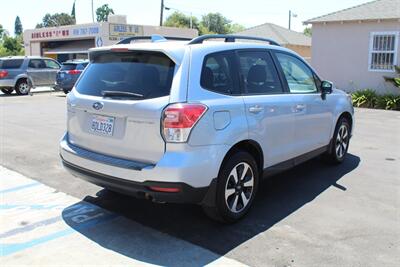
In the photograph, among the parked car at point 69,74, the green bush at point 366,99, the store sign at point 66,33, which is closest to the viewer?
the green bush at point 366,99

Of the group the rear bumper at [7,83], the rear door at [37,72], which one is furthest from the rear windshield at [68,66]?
the rear bumper at [7,83]

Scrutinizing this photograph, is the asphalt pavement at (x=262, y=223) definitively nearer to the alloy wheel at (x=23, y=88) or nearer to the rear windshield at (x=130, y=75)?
the rear windshield at (x=130, y=75)

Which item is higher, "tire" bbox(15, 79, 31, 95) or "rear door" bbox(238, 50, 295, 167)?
"rear door" bbox(238, 50, 295, 167)

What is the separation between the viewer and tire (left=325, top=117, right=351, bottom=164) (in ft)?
21.5

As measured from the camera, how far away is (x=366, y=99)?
16.1 m

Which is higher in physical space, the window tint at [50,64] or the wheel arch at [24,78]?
the window tint at [50,64]

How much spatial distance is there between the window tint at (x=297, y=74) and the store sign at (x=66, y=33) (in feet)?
105

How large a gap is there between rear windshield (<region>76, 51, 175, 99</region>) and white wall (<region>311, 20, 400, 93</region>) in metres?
14.4

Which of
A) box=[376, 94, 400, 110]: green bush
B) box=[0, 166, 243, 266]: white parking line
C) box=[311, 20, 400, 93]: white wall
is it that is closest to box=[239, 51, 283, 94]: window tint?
box=[0, 166, 243, 266]: white parking line

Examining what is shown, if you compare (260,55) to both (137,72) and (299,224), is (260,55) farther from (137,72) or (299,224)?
(299,224)

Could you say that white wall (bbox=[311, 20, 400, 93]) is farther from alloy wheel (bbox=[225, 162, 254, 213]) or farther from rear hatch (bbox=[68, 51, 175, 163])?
rear hatch (bbox=[68, 51, 175, 163])

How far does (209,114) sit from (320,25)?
52.1 ft

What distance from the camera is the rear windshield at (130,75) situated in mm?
4031

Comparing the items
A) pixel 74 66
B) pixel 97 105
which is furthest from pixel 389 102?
pixel 74 66
